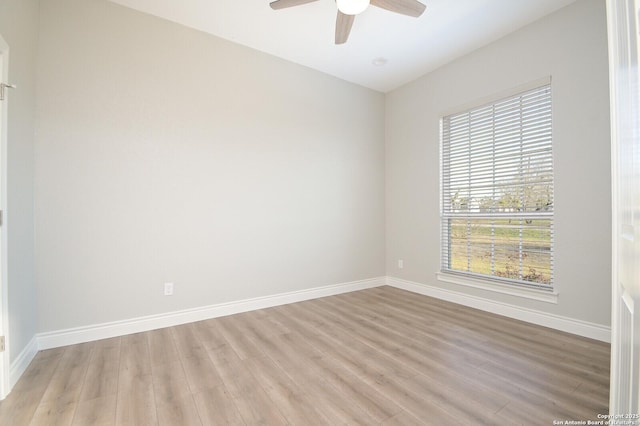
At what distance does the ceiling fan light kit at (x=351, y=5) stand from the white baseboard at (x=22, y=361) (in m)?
3.33

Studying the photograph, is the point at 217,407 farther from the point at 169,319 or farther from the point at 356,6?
the point at 356,6

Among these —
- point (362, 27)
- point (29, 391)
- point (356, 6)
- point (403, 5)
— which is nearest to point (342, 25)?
point (356, 6)

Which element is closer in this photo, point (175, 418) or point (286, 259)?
point (175, 418)

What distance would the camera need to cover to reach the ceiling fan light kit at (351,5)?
202 centimetres

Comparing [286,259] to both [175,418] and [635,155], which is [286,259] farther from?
[635,155]

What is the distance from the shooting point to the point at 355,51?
10.9 feet

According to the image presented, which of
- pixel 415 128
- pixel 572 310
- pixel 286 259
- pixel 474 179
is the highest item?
pixel 415 128

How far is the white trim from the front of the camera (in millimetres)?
2318

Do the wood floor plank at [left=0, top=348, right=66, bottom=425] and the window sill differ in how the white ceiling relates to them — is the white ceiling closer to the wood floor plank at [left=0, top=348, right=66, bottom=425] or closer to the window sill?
the window sill

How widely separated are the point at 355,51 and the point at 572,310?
3484mm

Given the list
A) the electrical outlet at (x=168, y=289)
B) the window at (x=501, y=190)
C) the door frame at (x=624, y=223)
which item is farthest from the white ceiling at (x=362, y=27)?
the electrical outlet at (x=168, y=289)

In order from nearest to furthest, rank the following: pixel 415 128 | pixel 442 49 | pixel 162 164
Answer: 1. pixel 162 164
2. pixel 442 49
3. pixel 415 128

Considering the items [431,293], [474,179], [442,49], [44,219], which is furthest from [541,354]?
[44,219]

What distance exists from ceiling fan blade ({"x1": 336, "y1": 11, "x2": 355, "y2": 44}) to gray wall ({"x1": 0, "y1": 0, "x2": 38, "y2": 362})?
2.24 meters
